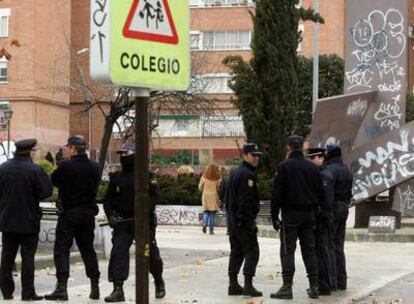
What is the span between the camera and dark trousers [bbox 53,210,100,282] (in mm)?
9406

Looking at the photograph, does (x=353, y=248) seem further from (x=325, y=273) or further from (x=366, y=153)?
(x=325, y=273)

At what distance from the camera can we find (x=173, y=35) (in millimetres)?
4719

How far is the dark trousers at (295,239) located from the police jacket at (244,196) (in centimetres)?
39

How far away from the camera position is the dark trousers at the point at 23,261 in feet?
30.6

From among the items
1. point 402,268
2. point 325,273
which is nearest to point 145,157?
point 325,273

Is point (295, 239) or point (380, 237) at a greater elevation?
point (295, 239)

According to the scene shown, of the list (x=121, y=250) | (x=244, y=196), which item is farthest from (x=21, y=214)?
(x=244, y=196)

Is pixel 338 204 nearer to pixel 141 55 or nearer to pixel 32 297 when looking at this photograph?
pixel 32 297

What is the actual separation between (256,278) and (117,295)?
114 inches

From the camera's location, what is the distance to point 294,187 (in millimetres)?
9523

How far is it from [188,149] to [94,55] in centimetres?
5365

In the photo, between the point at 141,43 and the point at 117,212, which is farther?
the point at 117,212

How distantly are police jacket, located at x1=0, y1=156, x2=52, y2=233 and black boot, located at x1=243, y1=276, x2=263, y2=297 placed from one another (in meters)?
2.55

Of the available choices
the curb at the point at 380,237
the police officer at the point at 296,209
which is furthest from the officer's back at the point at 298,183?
the curb at the point at 380,237
